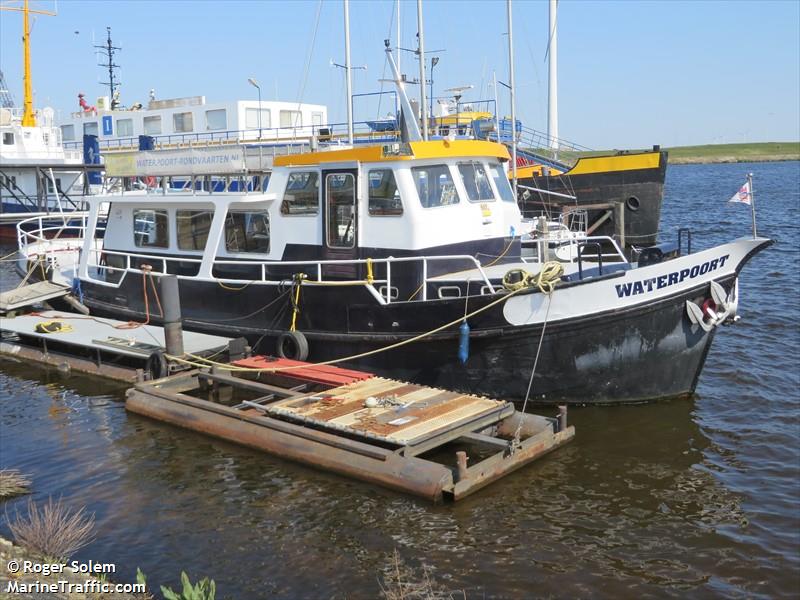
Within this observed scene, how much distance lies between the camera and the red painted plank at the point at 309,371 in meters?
10.8

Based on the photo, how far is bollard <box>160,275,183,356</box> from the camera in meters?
11.8

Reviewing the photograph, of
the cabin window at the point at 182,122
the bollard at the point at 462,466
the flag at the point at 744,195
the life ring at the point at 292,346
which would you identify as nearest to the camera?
the bollard at the point at 462,466

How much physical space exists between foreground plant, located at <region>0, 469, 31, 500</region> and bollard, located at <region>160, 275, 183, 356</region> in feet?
10.9

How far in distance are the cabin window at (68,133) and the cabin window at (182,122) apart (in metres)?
8.88

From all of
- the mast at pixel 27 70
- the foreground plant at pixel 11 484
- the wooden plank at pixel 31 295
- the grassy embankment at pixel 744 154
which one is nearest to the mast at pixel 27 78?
the mast at pixel 27 70

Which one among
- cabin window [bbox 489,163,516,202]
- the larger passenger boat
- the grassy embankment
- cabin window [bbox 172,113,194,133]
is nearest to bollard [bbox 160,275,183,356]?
the larger passenger boat

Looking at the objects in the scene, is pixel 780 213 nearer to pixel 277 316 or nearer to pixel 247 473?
pixel 277 316

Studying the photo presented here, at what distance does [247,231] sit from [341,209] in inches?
82.3

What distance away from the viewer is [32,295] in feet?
53.1

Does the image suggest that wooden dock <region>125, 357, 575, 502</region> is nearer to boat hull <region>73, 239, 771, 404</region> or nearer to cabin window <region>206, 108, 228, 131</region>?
boat hull <region>73, 239, 771, 404</region>

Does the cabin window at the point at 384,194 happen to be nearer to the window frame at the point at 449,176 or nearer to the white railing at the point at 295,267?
the window frame at the point at 449,176

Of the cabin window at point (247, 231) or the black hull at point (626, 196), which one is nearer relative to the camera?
the cabin window at point (247, 231)

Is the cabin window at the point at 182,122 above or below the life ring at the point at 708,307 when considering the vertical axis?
above

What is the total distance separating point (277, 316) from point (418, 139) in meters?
3.62
